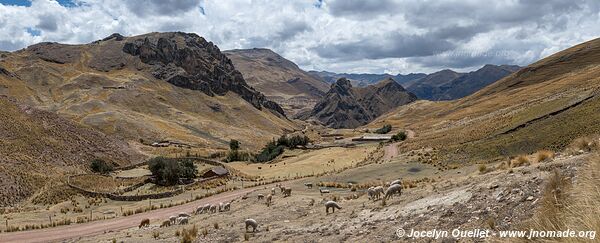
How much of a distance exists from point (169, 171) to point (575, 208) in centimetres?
5338

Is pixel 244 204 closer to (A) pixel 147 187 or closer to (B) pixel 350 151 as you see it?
(A) pixel 147 187

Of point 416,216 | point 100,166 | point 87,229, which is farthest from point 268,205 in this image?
point 100,166

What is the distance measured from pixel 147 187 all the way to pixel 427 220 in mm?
47139

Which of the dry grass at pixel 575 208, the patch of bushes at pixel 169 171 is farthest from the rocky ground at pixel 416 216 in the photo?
the patch of bushes at pixel 169 171

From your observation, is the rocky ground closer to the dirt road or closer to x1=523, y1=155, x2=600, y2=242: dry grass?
x1=523, y1=155, x2=600, y2=242: dry grass

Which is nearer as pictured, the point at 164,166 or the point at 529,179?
the point at 529,179

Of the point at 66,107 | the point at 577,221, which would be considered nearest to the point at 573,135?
the point at 577,221

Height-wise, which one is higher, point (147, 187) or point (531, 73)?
point (531, 73)

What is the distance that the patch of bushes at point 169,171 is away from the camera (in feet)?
184

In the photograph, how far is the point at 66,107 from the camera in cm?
13638

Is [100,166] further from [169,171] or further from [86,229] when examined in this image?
[86,229]

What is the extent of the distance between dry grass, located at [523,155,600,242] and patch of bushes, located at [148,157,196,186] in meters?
51.7

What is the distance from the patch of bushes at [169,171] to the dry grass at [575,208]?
2034 inches

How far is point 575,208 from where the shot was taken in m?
7.28
